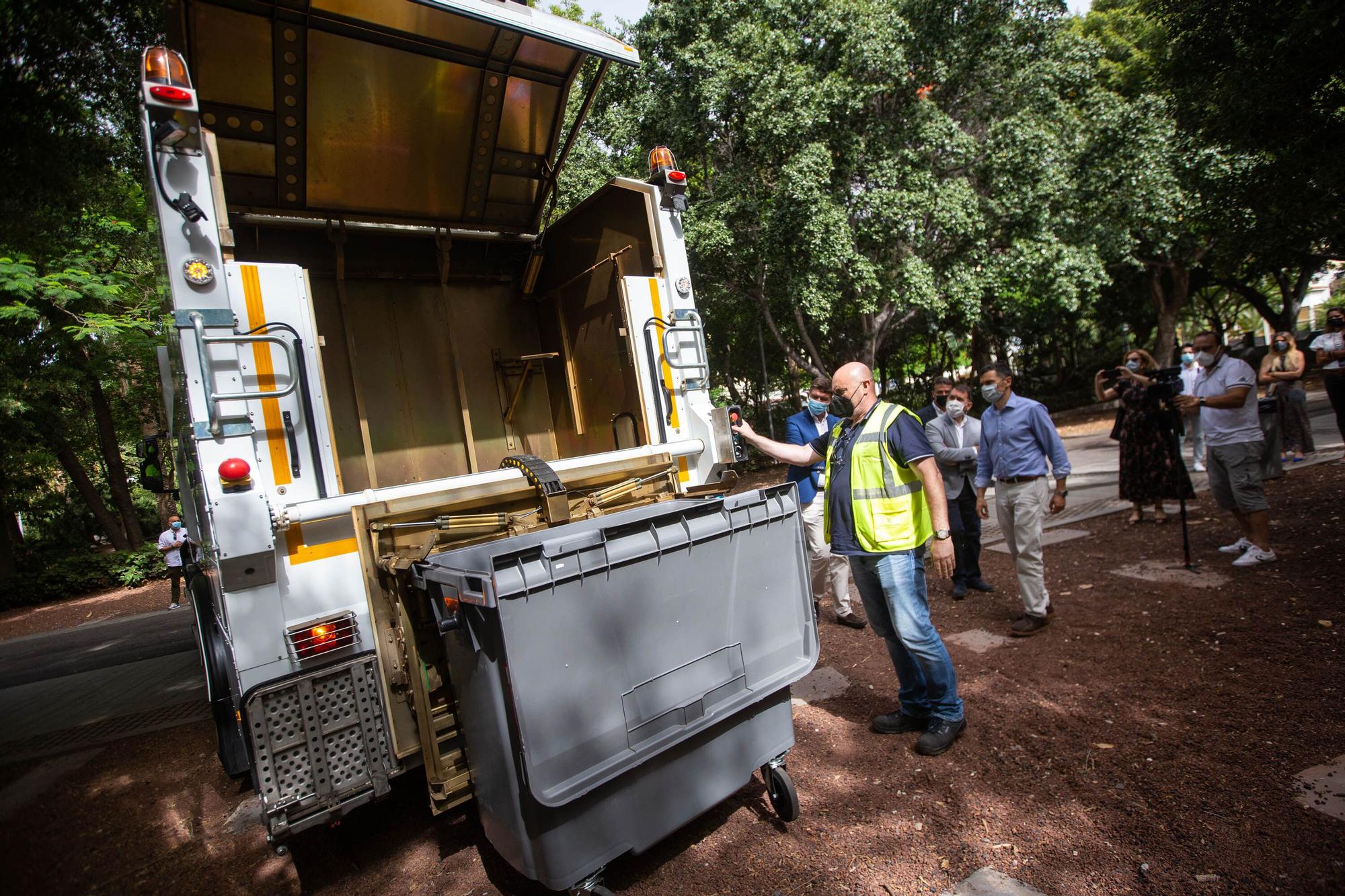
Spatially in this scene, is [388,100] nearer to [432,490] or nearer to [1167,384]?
[432,490]

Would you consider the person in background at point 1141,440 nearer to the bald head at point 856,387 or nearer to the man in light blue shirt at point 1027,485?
the man in light blue shirt at point 1027,485

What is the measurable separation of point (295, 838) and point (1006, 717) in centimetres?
338

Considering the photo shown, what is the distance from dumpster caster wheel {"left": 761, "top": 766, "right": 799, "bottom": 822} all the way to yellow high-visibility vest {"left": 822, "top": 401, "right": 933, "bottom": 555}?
1038mm

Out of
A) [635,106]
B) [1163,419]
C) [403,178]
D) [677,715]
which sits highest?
[635,106]

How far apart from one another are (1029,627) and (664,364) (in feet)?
9.32

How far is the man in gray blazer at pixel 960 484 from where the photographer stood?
5.26 m

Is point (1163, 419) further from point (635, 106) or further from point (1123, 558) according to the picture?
point (635, 106)

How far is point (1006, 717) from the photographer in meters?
3.32

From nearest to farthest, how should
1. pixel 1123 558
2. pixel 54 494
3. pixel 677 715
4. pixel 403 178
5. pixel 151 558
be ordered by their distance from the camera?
pixel 677 715 < pixel 403 178 < pixel 1123 558 < pixel 151 558 < pixel 54 494

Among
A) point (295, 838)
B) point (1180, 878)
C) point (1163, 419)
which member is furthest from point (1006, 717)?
point (1163, 419)

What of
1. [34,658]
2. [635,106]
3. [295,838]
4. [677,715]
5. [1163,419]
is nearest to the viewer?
[677,715]

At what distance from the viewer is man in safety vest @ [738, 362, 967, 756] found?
309 centimetres

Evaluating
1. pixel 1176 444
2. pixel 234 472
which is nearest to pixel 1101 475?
pixel 1176 444

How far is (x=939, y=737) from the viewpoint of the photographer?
3.10 metres
